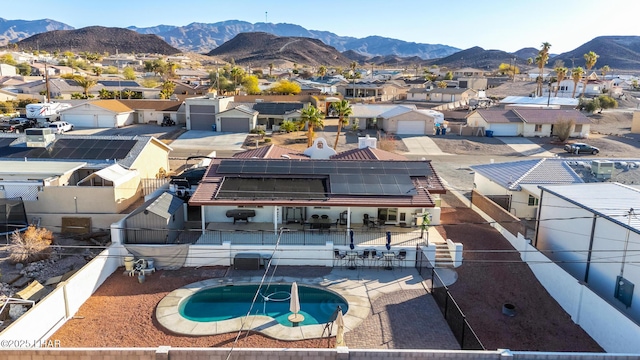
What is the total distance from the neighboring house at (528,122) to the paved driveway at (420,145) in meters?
10.1

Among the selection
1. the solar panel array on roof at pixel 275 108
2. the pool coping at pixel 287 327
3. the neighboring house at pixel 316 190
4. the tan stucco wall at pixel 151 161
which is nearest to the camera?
the pool coping at pixel 287 327

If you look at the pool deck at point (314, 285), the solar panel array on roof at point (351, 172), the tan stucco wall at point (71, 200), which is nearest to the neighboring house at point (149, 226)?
the pool deck at point (314, 285)

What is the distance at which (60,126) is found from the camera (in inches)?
2376

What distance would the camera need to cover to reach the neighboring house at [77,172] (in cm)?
2753

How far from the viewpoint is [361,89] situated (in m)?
103

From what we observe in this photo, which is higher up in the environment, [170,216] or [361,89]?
[361,89]

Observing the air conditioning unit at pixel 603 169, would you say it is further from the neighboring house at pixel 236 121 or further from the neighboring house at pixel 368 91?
the neighboring house at pixel 368 91

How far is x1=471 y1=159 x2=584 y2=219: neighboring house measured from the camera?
98.5 feet

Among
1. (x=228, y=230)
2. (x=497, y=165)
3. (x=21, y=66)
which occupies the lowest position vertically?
(x=228, y=230)

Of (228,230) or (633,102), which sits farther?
(633,102)

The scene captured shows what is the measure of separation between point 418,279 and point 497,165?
16.9 m

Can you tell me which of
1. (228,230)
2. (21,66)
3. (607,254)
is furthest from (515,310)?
(21,66)

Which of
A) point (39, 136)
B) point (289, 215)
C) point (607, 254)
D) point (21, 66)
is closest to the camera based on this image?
point (607, 254)

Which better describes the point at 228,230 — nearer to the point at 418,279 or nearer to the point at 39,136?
the point at 418,279
